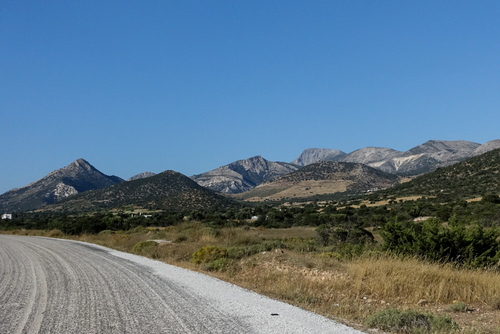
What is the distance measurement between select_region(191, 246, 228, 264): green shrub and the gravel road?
3.64 m

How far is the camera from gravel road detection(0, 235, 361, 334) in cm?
663

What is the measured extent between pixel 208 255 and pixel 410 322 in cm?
1101

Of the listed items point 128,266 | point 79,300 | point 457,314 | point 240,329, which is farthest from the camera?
point 128,266

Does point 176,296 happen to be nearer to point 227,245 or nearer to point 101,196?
point 227,245

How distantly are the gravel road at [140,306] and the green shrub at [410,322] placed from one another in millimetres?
701

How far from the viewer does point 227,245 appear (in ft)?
67.1

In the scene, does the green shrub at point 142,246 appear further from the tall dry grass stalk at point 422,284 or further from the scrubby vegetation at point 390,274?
the tall dry grass stalk at point 422,284

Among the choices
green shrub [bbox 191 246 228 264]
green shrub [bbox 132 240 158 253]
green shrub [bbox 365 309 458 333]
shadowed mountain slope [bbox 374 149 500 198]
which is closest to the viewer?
green shrub [bbox 365 309 458 333]

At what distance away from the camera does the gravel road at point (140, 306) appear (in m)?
6.63

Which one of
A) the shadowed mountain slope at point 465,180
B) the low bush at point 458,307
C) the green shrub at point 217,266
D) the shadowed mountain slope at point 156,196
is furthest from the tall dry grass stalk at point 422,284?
the shadowed mountain slope at point 156,196

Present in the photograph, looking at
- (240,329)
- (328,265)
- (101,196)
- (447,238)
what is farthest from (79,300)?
(101,196)

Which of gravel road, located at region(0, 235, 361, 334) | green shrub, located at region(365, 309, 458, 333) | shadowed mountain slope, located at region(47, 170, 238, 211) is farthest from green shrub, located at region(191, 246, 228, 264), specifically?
shadowed mountain slope, located at region(47, 170, 238, 211)

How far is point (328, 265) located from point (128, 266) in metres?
7.51

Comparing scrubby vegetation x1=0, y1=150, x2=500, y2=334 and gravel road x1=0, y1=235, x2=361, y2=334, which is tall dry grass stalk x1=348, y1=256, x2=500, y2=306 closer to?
scrubby vegetation x1=0, y1=150, x2=500, y2=334
